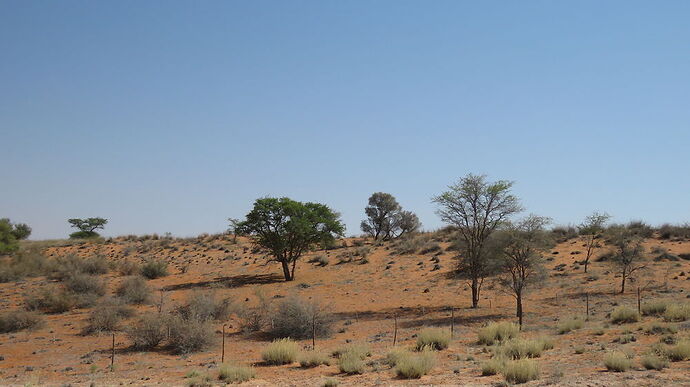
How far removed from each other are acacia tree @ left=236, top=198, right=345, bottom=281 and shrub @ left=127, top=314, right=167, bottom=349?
19.5 meters

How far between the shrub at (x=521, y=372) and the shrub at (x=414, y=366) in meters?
2.44

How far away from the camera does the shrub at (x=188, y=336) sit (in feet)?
75.2

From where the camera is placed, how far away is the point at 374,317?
29938mm

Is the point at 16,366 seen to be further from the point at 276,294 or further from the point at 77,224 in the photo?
the point at 77,224

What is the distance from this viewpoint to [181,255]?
58.3 m

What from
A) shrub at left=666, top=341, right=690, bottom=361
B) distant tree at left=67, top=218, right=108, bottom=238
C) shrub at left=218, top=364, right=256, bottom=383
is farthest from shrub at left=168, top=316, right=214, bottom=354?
distant tree at left=67, top=218, right=108, bottom=238

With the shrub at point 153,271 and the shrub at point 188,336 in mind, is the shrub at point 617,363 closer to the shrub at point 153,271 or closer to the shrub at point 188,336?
the shrub at point 188,336

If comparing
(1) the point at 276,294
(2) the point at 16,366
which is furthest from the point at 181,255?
(2) the point at 16,366

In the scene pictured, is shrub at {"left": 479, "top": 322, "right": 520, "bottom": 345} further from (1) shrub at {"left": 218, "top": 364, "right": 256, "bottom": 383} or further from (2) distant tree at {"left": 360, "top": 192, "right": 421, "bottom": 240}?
(2) distant tree at {"left": 360, "top": 192, "right": 421, "bottom": 240}

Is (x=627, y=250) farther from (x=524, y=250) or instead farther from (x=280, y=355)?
(x=280, y=355)

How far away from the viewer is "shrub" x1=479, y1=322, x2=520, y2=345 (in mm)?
21384

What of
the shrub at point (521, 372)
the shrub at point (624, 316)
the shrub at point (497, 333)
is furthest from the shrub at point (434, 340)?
the shrub at point (624, 316)

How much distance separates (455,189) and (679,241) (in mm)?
32332

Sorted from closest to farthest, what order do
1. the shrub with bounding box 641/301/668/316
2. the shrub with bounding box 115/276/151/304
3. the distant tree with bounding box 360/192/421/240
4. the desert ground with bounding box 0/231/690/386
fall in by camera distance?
the desert ground with bounding box 0/231/690/386 → the shrub with bounding box 641/301/668/316 → the shrub with bounding box 115/276/151/304 → the distant tree with bounding box 360/192/421/240
